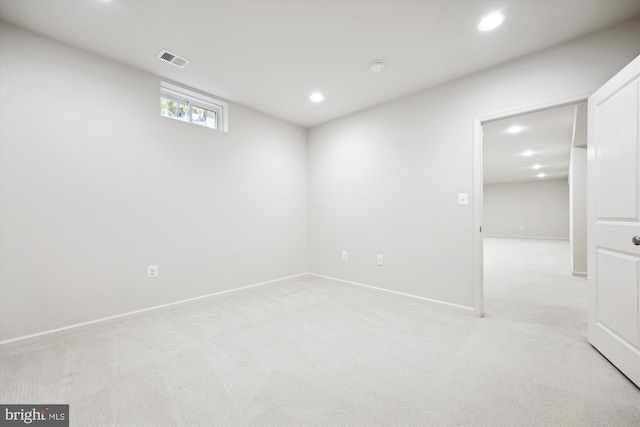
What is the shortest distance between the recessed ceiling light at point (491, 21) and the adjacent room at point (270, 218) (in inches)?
1.1

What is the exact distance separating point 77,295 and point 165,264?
760 millimetres

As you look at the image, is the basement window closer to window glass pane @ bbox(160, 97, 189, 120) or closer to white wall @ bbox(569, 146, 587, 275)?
window glass pane @ bbox(160, 97, 189, 120)

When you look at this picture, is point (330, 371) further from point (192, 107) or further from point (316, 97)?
point (192, 107)

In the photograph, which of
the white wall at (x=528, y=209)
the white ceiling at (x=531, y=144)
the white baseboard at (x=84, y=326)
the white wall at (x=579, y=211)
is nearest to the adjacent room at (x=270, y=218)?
the white baseboard at (x=84, y=326)

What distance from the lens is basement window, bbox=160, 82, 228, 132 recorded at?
10.2ft

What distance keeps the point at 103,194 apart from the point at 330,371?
2638 mm

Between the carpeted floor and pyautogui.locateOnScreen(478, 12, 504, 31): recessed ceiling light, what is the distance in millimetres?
2629

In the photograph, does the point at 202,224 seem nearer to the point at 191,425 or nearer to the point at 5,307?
the point at 5,307

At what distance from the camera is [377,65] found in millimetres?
2701

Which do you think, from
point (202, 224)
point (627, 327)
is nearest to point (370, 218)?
point (202, 224)

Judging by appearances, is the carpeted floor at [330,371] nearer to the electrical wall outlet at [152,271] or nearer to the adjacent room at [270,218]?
the adjacent room at [270,218]

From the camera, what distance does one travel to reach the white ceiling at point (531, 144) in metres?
4.48

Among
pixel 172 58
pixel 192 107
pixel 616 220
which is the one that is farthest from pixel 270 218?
pixel 616 220

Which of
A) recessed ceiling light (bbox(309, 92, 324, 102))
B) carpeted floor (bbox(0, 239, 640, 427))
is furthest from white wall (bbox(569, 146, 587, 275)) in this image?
recessed ceiling light (bbox(309, 92, 324, 102))
